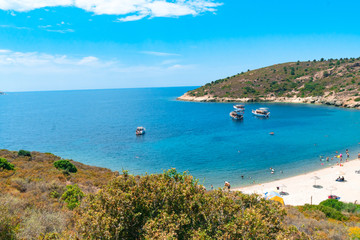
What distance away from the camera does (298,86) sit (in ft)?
481

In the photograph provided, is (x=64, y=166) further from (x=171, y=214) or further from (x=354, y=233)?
(x=354, y=233)

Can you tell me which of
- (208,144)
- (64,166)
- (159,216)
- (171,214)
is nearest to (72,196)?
(159,216)

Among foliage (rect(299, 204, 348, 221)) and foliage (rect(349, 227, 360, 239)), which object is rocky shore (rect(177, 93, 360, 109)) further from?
foliage (rect(349, 227, 360, 239))

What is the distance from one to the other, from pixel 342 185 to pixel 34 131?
87060mm

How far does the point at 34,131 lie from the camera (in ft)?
247

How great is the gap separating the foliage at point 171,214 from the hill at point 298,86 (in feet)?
407

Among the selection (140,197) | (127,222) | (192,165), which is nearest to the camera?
(127,222)

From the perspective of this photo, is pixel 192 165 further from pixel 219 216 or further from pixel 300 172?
pixel 219 216

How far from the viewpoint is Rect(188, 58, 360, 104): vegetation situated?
127975 mm

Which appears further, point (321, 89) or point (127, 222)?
point (321, 89)

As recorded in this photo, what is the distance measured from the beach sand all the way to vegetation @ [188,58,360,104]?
316 ft

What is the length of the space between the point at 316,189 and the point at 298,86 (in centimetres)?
13505

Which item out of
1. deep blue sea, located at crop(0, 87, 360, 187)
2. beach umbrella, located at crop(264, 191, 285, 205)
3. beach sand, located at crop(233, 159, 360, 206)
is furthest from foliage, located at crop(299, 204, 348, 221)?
deep blue sea, located at crop(0, 87, 360, 187)

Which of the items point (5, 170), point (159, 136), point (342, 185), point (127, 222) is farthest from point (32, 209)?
point (159, 136)
